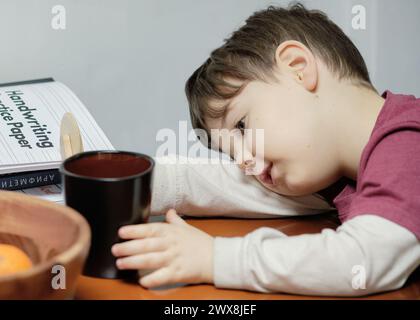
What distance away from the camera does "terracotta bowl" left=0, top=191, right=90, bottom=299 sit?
1.40 ft

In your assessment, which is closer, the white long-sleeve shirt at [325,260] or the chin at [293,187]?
the white long-sleeve shirt at [325,260]

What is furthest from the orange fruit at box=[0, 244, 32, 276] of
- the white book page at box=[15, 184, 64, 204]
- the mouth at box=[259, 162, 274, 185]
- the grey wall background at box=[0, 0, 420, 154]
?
the grey wall background at box=[0, 0, 420, 154]

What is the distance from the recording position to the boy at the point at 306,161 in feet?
1.95

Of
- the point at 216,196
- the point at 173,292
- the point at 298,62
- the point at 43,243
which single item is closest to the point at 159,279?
the point at 173,292

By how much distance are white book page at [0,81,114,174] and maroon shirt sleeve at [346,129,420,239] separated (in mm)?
347

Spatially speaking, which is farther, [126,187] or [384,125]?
[384,125]

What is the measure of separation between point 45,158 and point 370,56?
Result: 693 millimetres

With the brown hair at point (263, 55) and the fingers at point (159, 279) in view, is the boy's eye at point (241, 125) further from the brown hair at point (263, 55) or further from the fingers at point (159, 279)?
the fingers at point (159, 279)

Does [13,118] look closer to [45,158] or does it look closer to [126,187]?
[45,158]

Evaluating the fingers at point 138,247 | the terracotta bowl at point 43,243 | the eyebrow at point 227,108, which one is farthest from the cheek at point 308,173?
the terracotta bowl at point 43,243

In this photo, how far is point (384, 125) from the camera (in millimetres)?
703

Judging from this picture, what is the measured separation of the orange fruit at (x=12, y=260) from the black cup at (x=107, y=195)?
0.20ft

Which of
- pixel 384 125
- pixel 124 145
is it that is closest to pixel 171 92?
pixel 124 145

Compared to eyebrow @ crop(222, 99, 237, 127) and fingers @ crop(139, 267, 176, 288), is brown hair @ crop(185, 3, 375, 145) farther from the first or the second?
Result: fingers @ crop(139, 267, 176, 288)
